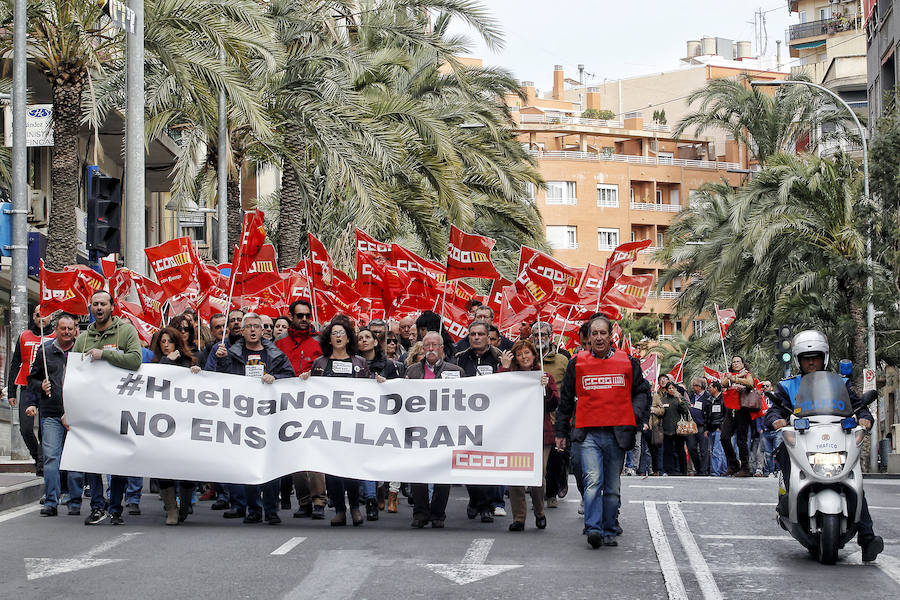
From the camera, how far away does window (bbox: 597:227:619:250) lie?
281 ft

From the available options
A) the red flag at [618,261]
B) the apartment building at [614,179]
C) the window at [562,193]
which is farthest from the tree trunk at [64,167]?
the window at [562,193]

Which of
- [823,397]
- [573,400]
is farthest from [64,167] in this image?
[823,397]

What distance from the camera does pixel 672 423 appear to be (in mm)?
23953

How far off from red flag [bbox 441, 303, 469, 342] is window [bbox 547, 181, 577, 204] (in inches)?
2570

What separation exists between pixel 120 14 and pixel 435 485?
25.0 ft

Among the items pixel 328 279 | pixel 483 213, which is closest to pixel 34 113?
pixel 328 279

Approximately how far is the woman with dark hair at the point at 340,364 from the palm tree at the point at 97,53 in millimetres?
7296

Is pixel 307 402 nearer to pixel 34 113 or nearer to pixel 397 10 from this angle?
pixel 34 113

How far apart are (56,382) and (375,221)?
37.4 ft

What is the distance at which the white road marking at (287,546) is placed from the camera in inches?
416

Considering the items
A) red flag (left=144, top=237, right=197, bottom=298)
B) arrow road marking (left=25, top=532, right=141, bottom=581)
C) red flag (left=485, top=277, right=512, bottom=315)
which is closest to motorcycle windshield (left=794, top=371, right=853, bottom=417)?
arrow road marking (left=25, top=532, right=141, bottom=581)

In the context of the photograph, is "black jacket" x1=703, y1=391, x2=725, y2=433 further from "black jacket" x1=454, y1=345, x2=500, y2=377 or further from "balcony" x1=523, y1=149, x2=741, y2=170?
"balcony" x1=523, y1=149, x2=741, y2=170

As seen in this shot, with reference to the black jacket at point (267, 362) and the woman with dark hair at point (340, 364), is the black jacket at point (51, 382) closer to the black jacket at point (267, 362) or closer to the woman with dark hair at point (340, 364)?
the black jacket at point (267, 362)

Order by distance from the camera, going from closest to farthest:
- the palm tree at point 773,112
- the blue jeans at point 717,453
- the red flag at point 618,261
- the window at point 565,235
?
the red flag at point 618,261 < the blue jeans at point 717,453 < the palm tree at point 773,112 < the window at point 565,235
